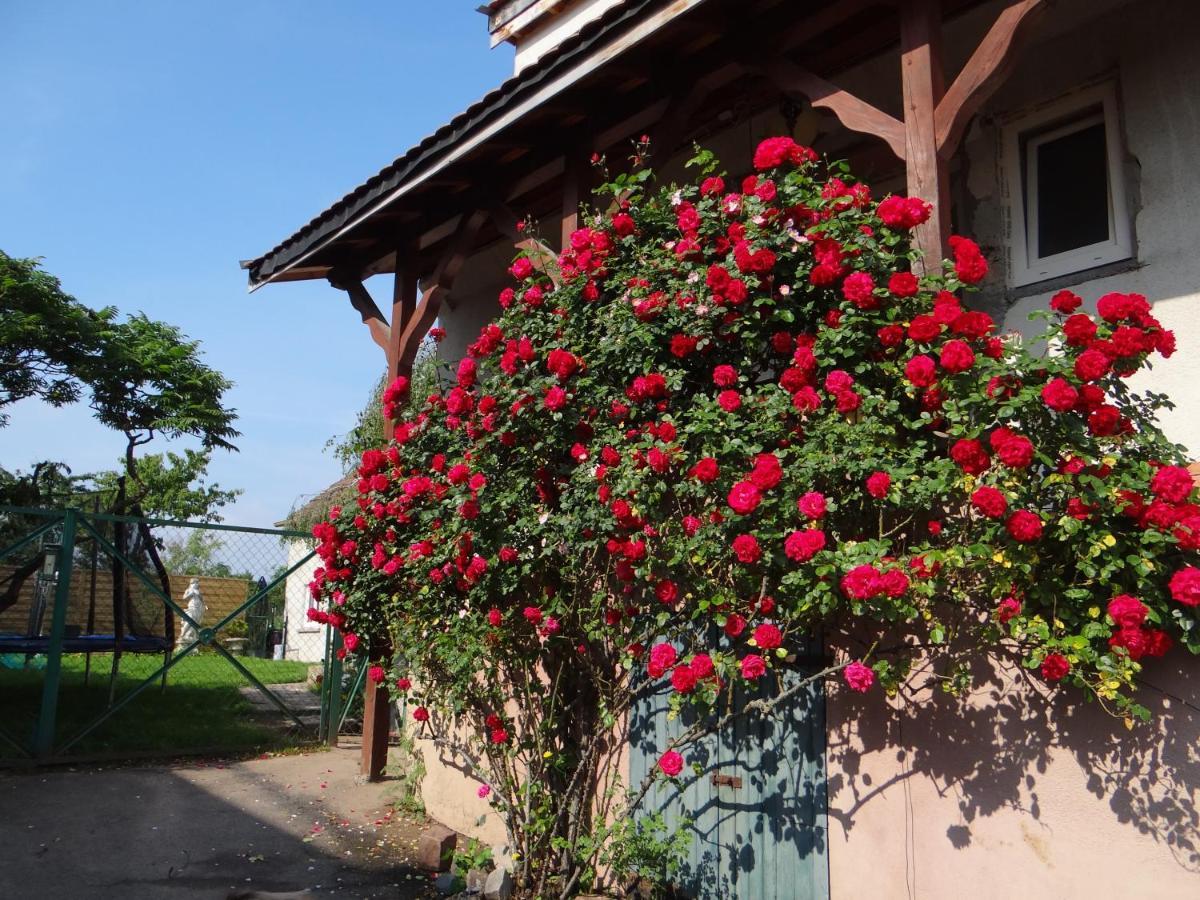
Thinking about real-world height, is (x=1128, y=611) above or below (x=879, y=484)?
below

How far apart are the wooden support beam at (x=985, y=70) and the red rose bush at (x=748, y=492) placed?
1.35 feet

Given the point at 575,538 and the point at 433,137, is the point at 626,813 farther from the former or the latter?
the point at 433,137

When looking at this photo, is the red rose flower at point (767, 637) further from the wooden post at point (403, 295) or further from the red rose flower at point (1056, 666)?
the wooden post at point (403, 295)

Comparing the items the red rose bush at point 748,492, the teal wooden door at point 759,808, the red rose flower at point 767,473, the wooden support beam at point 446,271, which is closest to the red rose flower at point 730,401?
the red rose bush at point 748,492

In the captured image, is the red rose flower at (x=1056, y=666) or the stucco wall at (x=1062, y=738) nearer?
the red rose flower at (x=1056, y=666)

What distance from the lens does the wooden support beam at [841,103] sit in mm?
3678

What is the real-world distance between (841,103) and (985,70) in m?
0.61

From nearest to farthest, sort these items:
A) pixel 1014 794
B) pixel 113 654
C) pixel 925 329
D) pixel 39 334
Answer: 1. pixel 925 329
2. pixel 1014 794
3. pixel 113 654
4. pixel 39 334

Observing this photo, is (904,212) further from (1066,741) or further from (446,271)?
(446,271)

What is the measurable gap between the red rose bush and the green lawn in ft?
10.8

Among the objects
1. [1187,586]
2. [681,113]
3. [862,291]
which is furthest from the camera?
[681,113]

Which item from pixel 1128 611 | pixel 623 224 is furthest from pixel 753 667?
pixel 623 224

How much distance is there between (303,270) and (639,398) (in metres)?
4.39

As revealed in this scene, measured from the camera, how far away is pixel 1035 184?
420 centimetres
